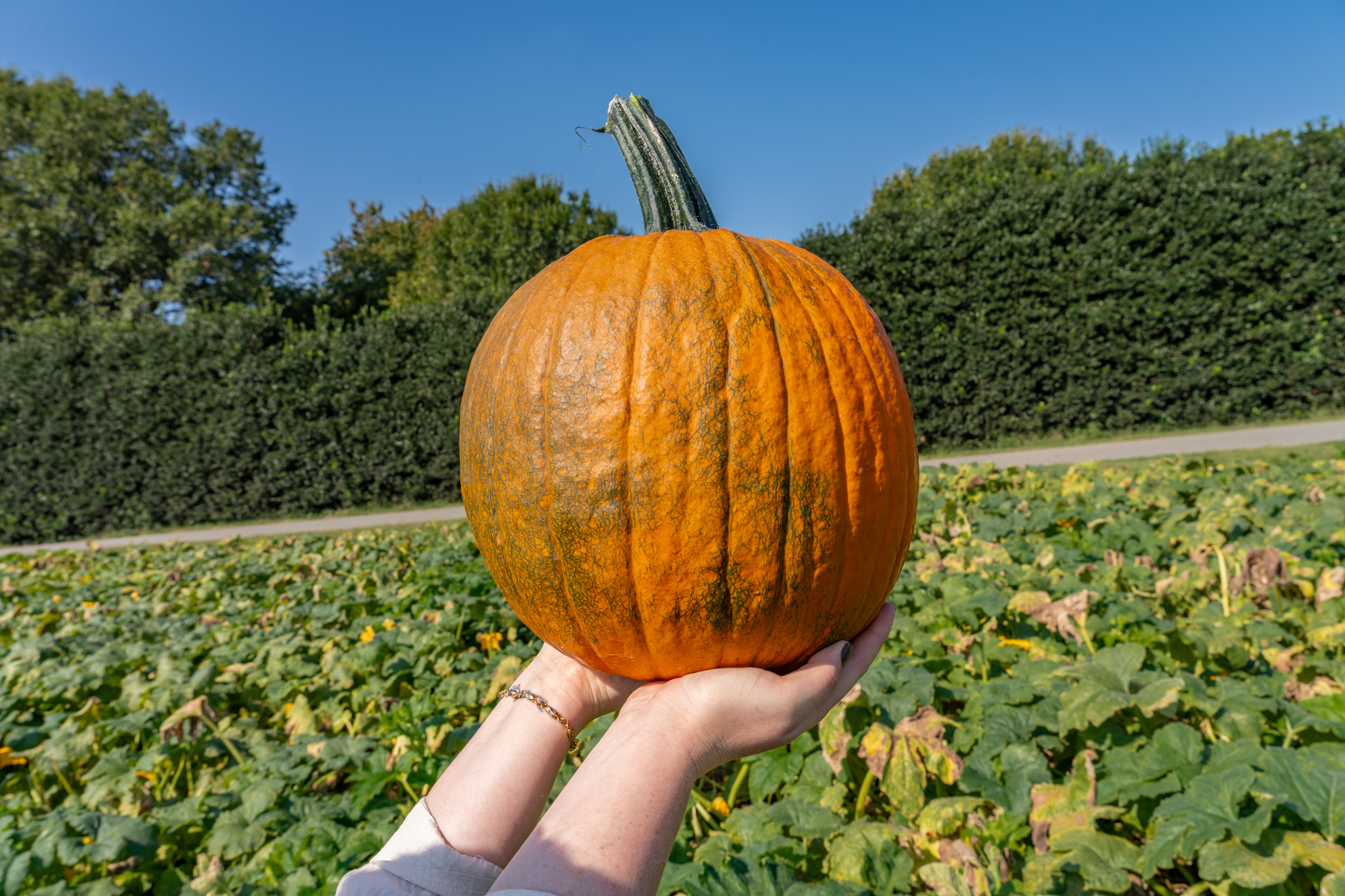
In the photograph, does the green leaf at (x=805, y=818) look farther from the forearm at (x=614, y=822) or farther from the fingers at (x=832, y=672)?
the forearm at (x=614, y=822)

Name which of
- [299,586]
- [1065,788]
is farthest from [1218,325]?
[299,586]

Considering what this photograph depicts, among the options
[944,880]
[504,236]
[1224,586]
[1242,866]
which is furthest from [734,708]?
[504,236]

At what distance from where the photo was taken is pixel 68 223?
25.4m

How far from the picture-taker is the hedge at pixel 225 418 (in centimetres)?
1209

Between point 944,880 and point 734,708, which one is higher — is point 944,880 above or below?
below

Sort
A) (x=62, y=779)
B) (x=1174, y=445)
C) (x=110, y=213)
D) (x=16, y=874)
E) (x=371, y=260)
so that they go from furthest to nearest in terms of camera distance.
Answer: (x=371, y=260)
(x=110, y=213)
(x=1174, y=445)
(x=62, y=779)
(x=16, y=874)

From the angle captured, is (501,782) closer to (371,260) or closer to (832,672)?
(832,672)

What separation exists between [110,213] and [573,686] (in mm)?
32653

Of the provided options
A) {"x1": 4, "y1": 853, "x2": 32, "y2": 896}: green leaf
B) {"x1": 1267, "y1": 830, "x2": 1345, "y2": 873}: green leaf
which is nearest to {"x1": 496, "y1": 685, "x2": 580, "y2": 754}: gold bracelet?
{"x1": 1267, "y1": 830, "x2": 1345, "y2": 873}: green leaf

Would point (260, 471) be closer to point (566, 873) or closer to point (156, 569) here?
point (156, 569)

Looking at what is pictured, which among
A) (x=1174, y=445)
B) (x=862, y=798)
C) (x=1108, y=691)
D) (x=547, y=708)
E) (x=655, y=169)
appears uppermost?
(x=655, y=169)

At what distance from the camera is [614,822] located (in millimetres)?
916

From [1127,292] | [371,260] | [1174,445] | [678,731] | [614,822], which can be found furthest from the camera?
[371,260]

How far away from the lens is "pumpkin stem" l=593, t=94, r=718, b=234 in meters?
1.47
